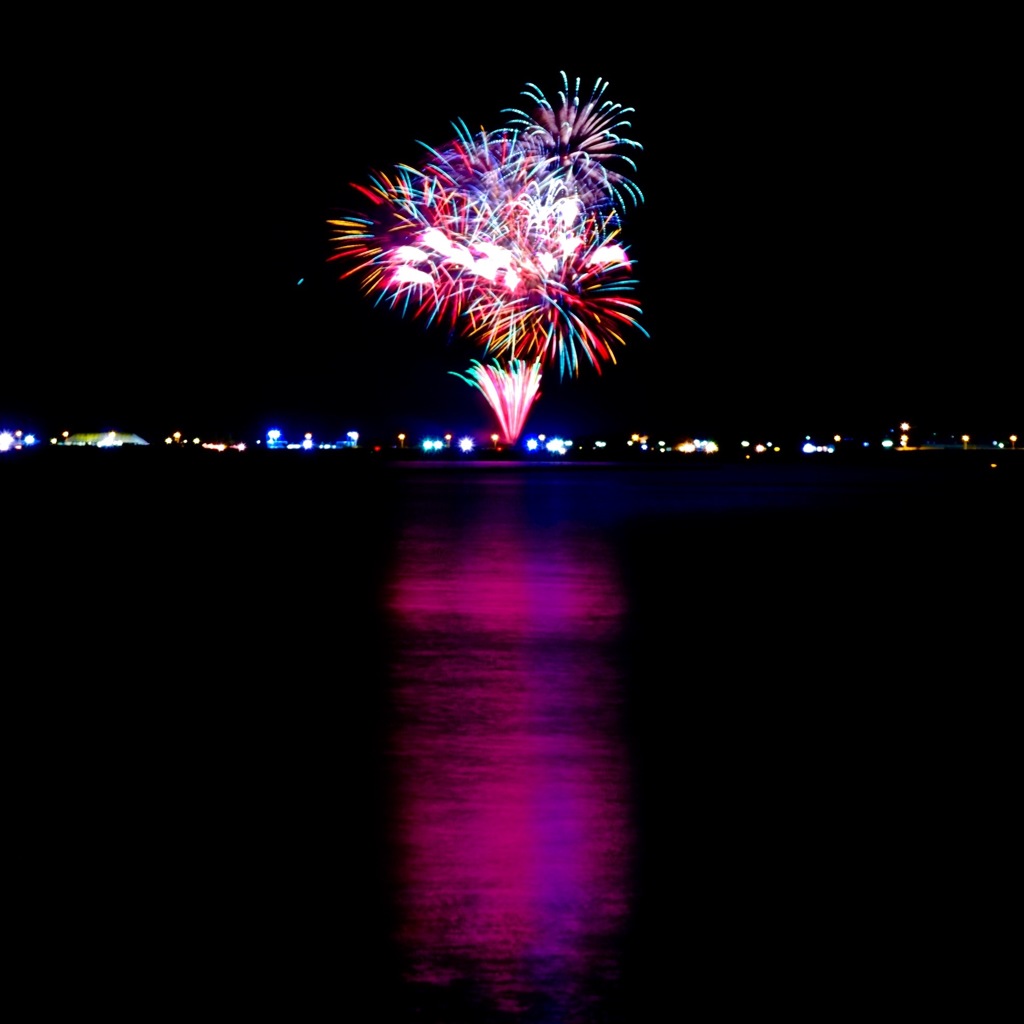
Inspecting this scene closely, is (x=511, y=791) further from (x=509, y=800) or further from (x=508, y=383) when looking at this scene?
(x=508, y=383)

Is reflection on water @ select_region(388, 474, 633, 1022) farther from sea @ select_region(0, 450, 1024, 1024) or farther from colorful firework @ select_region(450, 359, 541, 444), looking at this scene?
colorful firework @ select_region(450, 359, 541, 444)

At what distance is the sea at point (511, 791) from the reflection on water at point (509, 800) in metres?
0.02

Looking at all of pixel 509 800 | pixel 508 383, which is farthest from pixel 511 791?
pixel 508 383

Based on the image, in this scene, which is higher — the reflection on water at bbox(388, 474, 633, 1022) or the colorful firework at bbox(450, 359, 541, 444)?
the colorful firework at bbox(450, 359, 541, 444)

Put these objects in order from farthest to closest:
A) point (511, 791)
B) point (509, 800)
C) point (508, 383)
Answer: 1. point (508, 383)
2. point (511, 791)
3. point (509, 800)

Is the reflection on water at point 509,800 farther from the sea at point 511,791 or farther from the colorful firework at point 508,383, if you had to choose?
the colorful firework at point 508,383

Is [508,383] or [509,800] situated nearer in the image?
[509,800]

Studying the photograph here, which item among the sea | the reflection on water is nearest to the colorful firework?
the sea

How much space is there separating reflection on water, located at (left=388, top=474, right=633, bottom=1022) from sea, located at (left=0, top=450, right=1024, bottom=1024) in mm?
23

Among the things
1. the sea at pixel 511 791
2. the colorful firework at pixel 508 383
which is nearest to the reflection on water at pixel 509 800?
the sea at pixel 511 791

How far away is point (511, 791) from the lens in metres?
6.70

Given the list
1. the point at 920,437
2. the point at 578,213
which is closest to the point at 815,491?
the point at 578,213

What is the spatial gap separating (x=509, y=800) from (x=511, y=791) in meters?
0.17

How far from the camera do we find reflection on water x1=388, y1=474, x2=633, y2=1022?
4.47 m
